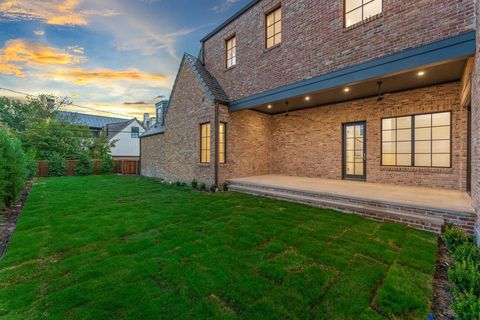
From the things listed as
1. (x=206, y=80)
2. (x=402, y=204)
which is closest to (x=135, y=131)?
(x=206, y=80)

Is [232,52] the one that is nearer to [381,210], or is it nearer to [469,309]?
[381,210]

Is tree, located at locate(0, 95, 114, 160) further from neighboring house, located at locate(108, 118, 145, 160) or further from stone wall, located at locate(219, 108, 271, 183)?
stone wall, located at locate(219, 108, 271, 183)

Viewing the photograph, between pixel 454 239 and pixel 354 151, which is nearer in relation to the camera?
pixel 454 239

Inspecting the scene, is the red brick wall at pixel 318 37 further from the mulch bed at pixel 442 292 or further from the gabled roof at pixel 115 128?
the gabled roof at pixel 115 128

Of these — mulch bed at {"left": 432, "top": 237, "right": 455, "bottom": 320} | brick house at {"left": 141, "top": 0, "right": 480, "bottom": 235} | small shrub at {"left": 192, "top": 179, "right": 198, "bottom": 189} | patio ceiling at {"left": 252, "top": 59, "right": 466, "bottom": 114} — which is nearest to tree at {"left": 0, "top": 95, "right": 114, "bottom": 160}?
brick house at {"left": 141, "top": 0, "right": 480, "bottom": 235}

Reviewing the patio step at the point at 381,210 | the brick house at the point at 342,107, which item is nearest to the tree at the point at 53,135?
the brick house at the point at 342,107

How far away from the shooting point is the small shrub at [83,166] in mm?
15219

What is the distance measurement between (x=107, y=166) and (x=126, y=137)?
949 cm

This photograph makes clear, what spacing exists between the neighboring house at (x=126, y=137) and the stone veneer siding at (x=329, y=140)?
63.7ft

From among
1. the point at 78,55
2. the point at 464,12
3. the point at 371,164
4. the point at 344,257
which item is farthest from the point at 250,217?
the point at 78,55

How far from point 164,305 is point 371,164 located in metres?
7.39

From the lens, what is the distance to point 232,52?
8.43 meters

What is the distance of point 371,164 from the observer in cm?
701

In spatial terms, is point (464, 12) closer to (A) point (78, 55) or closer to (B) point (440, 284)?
(B) point (440, 284)
